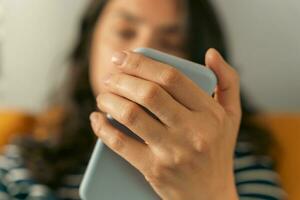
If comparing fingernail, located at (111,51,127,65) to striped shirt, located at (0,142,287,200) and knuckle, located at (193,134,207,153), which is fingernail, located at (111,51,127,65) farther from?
striped shirt, located at (0,142,287,200)

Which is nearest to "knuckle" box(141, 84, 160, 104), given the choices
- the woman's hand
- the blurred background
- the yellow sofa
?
the woman's hand

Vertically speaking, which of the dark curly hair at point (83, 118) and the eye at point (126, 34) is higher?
the eye at point (126, 34)

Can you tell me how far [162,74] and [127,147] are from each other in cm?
9

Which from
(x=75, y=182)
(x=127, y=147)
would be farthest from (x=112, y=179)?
(x=75, y=182)

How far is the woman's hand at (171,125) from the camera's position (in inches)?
19.5

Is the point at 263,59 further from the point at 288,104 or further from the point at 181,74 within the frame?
the point at 181,74

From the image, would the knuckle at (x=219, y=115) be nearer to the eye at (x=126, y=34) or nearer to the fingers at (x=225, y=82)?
the fingers at (x=225, y=82)

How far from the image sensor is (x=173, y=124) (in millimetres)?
501

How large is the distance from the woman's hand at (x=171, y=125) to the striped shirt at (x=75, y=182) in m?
0.31

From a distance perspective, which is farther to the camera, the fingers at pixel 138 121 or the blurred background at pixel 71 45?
the blurred background at pixel 71 45

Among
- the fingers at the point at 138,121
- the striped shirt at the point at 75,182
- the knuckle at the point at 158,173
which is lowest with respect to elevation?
the striped shirt at the point at 75,182

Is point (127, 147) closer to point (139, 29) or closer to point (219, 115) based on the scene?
point (219, 115)

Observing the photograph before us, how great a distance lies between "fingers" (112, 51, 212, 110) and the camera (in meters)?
0.49

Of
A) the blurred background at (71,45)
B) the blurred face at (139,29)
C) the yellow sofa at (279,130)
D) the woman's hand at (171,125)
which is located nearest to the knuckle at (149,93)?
the woman's hand at (171,125)
